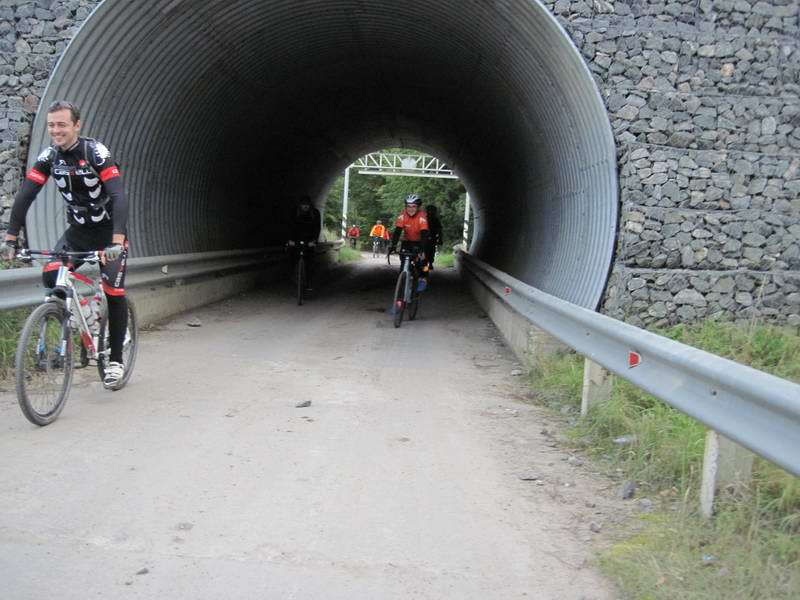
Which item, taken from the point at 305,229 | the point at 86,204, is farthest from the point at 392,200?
the point at 86,204

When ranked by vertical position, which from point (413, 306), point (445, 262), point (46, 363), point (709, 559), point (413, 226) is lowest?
point (445, 262)

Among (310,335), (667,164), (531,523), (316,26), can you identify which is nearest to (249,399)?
(531,523)

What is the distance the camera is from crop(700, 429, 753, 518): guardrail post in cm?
378

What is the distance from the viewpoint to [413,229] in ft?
39.3

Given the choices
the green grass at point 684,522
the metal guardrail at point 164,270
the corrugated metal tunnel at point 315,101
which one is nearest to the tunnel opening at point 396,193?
the corrugated metal tunnel at point 315,101

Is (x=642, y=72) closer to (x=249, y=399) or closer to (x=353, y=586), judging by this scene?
(x=249, y=399)

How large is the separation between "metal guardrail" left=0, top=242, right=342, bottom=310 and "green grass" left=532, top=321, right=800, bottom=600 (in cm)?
468

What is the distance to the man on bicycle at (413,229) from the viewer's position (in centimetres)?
1187

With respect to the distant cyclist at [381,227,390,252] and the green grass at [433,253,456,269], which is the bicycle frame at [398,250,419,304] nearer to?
the green grass at [433,253,456,269]

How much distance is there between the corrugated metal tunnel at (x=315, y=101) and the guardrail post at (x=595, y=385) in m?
2.49

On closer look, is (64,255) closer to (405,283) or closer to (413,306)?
(405,283)

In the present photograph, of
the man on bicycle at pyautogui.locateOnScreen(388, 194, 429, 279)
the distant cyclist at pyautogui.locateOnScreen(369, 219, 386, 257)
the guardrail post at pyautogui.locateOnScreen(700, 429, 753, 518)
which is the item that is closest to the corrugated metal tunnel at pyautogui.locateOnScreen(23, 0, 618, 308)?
the man on bicycle at pyautogui.locateOnScreen(388, 194, 429, 279)

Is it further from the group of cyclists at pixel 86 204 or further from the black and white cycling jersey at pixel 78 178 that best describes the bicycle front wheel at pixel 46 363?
the black and white cycling jersey at pixel 78 178

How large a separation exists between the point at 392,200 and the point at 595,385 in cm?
4655
